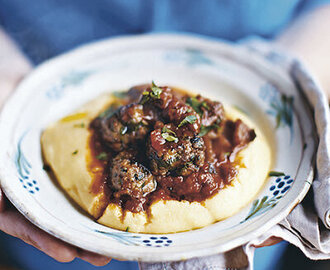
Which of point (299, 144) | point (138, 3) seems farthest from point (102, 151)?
point (138, 3)

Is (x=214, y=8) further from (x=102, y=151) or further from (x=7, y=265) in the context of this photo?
(x=7, y=265)

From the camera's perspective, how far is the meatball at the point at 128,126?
12.6 feet

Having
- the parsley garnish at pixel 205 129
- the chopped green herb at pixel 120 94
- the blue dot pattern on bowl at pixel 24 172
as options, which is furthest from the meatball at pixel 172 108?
the blue dot pattern on bowl at pixel 24 172

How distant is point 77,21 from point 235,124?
3.62m

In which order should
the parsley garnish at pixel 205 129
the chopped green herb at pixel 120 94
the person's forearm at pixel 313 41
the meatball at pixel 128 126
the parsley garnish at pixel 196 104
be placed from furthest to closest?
the person's forearm at pixel 313 41, the chopped green herb at pixel 120 94, the parsley garnish at pixel 196 104, the parsley garnish at pixel 205 129, the meatball at pixel 128 126

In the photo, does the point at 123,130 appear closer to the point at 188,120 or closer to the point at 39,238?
the point at 188,120

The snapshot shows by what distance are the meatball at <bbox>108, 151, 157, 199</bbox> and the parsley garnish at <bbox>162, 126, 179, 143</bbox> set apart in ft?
1.30

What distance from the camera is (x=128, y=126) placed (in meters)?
3.87

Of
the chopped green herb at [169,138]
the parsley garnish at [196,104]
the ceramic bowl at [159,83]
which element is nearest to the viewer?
the ceramic bowl at [159,83]

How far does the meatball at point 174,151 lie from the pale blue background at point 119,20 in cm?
305

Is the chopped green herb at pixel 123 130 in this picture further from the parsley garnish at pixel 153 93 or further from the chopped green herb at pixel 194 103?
the chopped green herb at pixel 194 103

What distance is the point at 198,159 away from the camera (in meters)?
3.65

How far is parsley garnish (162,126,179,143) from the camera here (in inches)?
141

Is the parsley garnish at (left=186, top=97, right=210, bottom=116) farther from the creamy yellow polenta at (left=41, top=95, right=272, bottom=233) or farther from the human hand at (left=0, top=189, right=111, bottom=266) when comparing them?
the human hand at (left=0, top=189, right=111, bottom=266)
